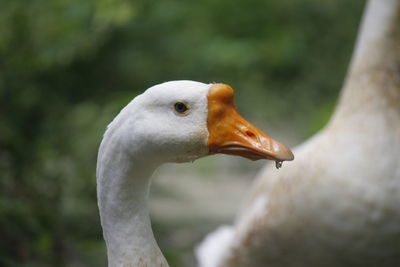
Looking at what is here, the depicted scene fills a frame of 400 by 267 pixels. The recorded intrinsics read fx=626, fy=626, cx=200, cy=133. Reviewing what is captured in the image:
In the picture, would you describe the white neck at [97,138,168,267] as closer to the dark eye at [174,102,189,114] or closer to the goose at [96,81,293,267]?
the goose at [96,81,293,267]

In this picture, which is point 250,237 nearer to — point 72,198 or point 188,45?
point 72,198

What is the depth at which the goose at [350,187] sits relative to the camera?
235cm

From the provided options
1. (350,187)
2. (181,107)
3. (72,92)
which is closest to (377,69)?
(350,187)

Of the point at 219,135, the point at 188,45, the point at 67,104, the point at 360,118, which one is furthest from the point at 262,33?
the point at 219,135

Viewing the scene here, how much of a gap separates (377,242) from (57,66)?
215 cm

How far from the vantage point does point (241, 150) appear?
155 cm

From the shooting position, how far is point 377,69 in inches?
104

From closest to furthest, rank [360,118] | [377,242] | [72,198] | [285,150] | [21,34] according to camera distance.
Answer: [285,150] < [377,242] < [360,118] < [21,34] < [72,198]

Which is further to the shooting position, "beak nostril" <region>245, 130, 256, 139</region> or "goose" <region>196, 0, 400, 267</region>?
"goose" <region>196, 0, 400, 267</region>

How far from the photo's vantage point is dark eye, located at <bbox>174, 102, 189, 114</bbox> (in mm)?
1512

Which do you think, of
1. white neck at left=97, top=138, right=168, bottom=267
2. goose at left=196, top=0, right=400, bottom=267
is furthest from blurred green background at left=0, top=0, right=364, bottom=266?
white neck at left=97, top=138, right=168, bottom=267

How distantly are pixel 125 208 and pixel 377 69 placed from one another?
1.45 metres

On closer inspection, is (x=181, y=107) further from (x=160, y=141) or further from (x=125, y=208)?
(x=125, y=208)

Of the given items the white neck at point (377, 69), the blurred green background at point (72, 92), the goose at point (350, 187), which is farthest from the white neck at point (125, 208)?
the white neck at point (377, 69)
